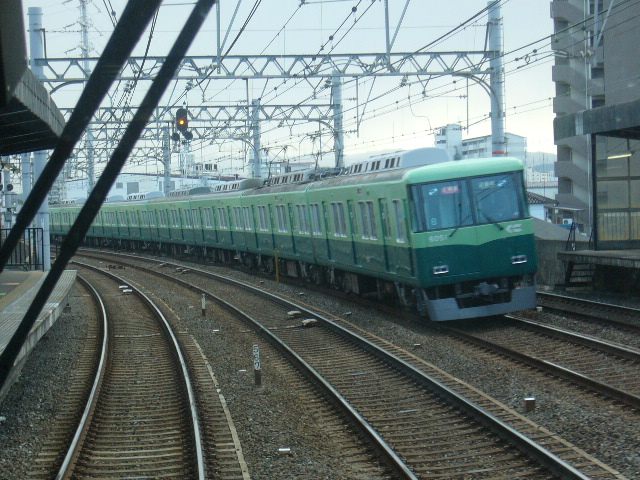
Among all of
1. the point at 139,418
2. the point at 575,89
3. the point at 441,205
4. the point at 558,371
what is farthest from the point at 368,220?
the point at 575,89

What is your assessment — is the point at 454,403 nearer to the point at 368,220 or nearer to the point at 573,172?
the point at 368,220

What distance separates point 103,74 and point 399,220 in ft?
35.7

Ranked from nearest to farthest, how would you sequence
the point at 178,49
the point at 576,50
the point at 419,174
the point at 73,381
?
the point at 178,49, the point at 73,381, the point at 419,174, the point at 576,50

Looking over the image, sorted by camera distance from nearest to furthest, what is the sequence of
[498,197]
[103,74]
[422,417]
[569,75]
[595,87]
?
[103,74] < [422,417] < [498,197] < [595,87] < [569,75]

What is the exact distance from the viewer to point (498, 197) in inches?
508

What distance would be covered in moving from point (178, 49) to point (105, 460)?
16.3 ft

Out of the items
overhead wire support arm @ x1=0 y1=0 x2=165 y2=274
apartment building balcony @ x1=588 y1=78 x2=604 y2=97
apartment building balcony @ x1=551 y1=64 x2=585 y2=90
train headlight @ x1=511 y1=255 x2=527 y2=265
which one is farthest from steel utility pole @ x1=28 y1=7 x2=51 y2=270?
apartment building balcony @ x1=551 y1=64 x2=585 y2=90

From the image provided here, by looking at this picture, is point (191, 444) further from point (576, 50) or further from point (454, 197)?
point (576, 50)

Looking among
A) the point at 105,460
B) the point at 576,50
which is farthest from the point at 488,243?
the point at 576,50

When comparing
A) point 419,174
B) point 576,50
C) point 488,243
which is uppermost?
point 576,50

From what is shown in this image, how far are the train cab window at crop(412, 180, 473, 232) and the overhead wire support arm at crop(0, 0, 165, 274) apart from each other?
32.6 ft

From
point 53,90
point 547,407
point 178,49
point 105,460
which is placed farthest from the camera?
point 53,90

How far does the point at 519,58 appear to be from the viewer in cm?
1602

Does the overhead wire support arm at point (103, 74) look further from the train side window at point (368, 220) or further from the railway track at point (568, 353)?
the train side window at point (368, 220)
